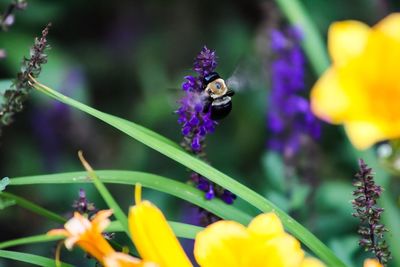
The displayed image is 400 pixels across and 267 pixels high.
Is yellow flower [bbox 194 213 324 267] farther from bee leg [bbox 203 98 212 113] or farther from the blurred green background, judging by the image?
the blurred green background

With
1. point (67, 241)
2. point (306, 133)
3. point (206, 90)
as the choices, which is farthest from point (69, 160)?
point (67, 241)

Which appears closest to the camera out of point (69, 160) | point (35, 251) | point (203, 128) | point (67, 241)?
point (67, 241)

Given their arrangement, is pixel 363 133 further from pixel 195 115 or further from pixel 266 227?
pixel 195 115

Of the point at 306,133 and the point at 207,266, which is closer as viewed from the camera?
the point at 207,266

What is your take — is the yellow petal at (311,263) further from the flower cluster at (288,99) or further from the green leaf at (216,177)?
the flower cluster at (288,99)

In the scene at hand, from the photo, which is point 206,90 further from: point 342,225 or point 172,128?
point 172,128

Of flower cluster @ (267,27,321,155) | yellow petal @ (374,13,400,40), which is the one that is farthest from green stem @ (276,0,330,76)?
yellow petal @ (374,13,400,40)
